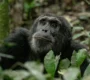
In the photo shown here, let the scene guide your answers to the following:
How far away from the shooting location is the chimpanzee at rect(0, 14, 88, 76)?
183 inches

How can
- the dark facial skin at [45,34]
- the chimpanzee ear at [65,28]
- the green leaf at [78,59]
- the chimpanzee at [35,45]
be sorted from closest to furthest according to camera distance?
the green leaf at [78,59] < the dark facial skin at [45,34] < the chimpanzee at [35,45] < the chimpanzee ear at [65,28]

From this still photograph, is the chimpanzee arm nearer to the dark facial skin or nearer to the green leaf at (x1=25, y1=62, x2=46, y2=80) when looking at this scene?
the dark facial skin

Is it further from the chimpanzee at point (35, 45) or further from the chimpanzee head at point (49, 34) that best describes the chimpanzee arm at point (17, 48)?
the chimpanzee head at point (49, 34)

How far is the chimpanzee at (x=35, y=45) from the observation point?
464 cm

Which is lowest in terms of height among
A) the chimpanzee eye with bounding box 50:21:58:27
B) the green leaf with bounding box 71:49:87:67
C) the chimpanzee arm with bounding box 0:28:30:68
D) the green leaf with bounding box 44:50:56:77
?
the chimpanzee arm with bounding box 0:28:30:68

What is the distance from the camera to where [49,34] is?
4477mm

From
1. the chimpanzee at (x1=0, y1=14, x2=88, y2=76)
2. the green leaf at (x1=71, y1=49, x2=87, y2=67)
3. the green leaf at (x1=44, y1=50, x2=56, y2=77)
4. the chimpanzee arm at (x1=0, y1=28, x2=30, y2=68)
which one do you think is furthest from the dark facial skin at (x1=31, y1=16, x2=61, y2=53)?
the green leaf at (x1=44, y1=50, x2=56, y2=77)

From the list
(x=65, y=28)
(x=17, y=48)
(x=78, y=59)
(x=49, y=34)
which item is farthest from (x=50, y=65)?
(x=65, y=28)

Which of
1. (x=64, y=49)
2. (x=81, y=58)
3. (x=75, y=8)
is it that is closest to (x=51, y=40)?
(x=64, y=49)

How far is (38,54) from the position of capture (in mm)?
4660

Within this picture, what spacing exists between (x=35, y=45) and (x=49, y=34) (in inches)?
9.1

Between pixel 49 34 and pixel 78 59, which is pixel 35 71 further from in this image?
pixel 49 34

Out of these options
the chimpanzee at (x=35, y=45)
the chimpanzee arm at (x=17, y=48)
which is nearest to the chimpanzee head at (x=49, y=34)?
the chimpanzee at (x=35, y=45)

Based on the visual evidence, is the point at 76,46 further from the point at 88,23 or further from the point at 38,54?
the point at 88,23
